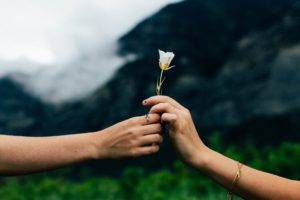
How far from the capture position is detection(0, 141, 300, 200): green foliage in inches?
223

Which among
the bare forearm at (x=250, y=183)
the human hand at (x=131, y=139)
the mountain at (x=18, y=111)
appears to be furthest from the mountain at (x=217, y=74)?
the bare forearm at (x=250, y=183)

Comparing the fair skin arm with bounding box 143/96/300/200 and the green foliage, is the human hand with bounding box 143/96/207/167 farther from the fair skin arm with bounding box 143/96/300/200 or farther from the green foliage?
the green foliage

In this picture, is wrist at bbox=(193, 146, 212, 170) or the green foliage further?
the green foliage

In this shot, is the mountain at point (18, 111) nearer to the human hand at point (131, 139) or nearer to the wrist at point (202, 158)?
the human hand at point (131, 139)

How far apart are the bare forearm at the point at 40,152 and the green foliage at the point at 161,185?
281cm

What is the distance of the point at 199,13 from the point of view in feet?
23.1

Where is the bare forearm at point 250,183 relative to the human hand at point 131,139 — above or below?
below

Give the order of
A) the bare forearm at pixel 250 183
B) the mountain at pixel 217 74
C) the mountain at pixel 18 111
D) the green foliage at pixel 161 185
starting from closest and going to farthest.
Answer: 1. the bare forearm at pixel 250 183
2. the green foliage at pixel 161 185
3. the mountain at pixel 217 74
4. the mountain at pixel 18 111

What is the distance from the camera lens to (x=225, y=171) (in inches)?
92.3

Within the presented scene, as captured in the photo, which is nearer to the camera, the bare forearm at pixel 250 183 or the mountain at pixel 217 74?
the bare forearm at pixel 250 183

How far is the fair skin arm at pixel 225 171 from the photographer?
2.35m

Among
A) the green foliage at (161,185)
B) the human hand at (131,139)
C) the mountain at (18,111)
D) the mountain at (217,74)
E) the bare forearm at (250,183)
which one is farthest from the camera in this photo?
the mountain at (18,111)

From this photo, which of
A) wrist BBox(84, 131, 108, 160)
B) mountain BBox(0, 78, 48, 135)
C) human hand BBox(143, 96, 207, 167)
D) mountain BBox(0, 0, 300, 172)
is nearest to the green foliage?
mountain BBox(0, 0, 300, 172)

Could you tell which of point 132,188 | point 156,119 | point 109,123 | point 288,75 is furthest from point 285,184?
point 109,123
